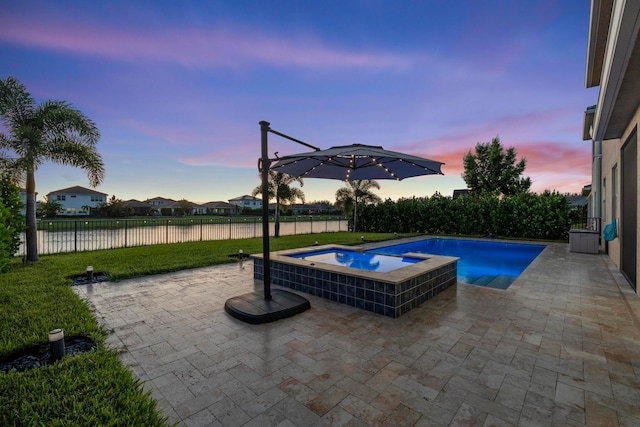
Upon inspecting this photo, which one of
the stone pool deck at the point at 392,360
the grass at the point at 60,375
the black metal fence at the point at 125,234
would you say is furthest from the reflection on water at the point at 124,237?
the stone pool deck at the point at 392,360

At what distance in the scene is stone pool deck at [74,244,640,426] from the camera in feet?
6.69

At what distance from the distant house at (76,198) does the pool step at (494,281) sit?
6507 cm

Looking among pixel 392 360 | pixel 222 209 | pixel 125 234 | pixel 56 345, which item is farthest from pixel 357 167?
pixel 222 209

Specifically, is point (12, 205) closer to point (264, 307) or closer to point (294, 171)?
point (294, 171)

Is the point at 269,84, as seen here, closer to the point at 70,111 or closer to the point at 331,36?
the point at 331,36

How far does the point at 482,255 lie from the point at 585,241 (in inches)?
132

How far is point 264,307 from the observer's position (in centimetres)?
→ 404

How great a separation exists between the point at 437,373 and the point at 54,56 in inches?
469

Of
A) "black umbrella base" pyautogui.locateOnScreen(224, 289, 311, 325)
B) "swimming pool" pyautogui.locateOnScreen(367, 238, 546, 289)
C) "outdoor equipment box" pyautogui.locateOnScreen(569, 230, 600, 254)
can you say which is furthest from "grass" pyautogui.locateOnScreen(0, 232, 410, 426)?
"outdoor equipment box" pyautogui.locateOnScreen(569, 230, 600, 254)

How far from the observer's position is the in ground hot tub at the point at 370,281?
409 centimetres

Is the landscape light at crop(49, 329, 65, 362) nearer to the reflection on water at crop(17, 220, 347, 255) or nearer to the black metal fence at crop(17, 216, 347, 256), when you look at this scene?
the black metal fence at crop(17, 216, 347, 256)

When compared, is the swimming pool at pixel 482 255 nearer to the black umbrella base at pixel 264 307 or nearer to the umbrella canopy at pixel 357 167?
the umbrella canopy at pixel 357 167

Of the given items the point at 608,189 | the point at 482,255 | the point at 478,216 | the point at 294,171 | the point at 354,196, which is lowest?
the point at 482,255

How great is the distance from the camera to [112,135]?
1252 cm
